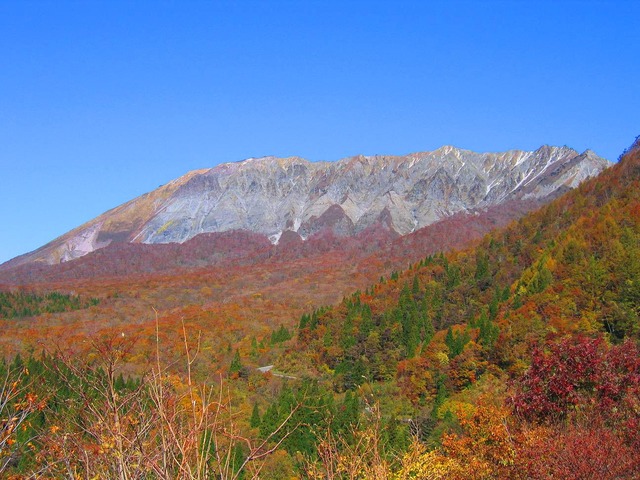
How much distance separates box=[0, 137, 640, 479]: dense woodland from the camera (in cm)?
560

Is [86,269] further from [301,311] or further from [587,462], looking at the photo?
[587,462]

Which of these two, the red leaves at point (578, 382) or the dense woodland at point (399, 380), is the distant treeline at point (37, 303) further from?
the red leaves at point (578, 382)

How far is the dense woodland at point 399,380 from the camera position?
560cm

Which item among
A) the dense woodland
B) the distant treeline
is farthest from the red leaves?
the distant treeline

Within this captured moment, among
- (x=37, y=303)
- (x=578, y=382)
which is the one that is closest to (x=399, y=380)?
(x=578, y=382)

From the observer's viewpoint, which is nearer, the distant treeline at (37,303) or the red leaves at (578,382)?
the red leaves at (578,382)

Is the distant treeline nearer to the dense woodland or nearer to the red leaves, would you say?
the dense woodland

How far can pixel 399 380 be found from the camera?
159 ft

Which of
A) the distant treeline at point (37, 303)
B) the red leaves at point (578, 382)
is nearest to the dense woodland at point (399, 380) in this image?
the red leaves at point (578, 382)

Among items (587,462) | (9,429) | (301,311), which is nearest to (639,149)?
(301,311)

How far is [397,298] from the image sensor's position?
70.1 meters

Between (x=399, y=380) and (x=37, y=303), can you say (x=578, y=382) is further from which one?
(x=37, y=303)

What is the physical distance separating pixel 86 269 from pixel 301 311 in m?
97.6

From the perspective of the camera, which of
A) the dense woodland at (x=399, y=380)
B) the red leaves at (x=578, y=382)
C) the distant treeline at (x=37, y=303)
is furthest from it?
the distant treeline at (x=37, y=303)
